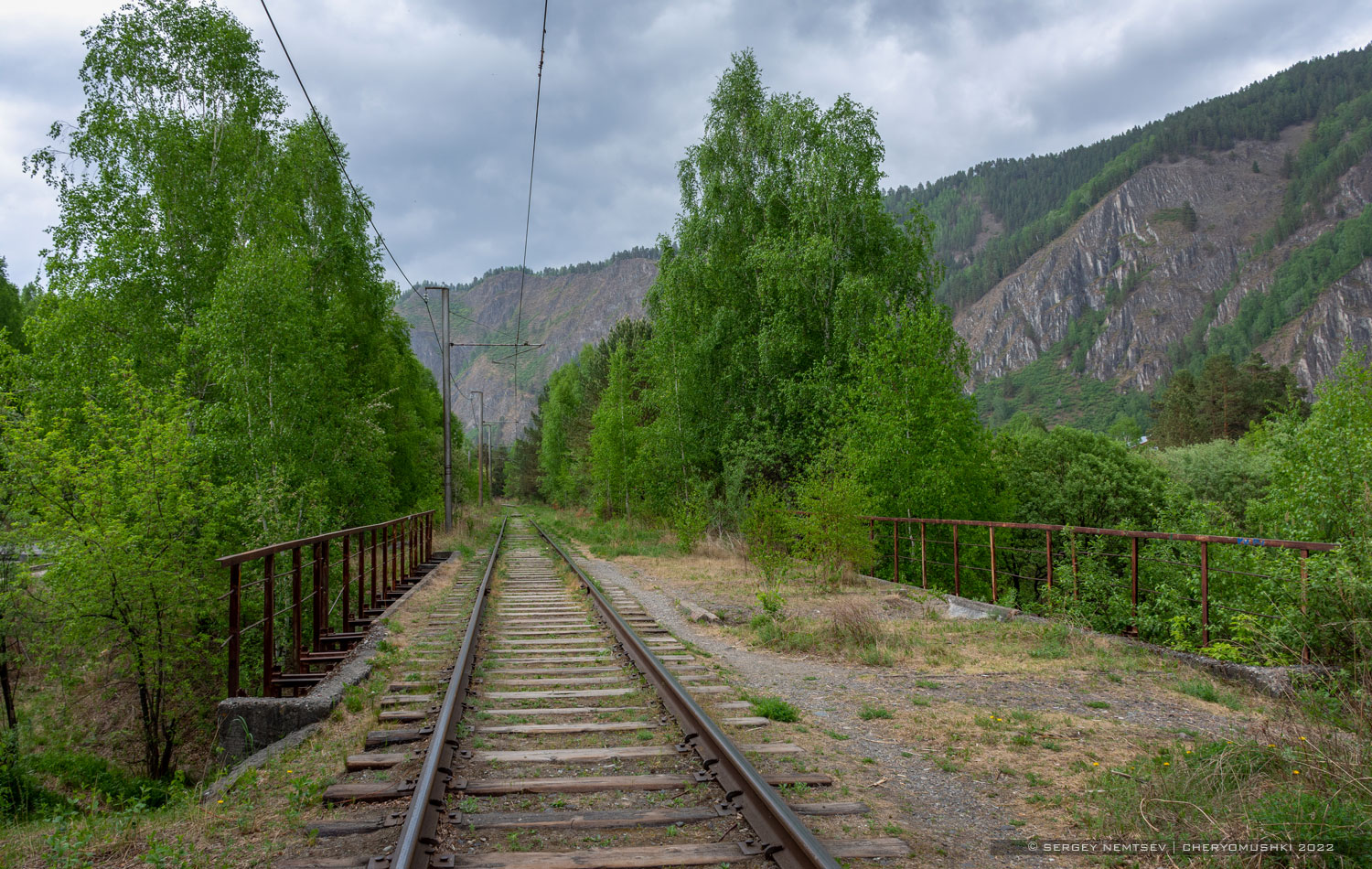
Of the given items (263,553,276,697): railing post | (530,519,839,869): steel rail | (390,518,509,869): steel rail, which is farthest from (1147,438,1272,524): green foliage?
(263,553,276,697): railing post

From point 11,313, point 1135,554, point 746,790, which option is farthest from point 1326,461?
point 11,313

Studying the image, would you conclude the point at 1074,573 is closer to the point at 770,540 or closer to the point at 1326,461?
the point at 1326,461

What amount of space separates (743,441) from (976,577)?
8043 mm

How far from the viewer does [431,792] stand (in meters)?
3.96

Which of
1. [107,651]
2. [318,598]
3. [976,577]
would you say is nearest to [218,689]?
[107,651]

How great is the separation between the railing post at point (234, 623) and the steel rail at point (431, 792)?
1695 millimetres

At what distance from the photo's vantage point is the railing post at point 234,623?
599cm

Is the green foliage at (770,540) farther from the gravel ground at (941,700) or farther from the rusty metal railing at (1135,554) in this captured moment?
the gravel ground at (941,700)

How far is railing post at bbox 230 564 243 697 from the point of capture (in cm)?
599

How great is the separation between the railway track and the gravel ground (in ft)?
1.30

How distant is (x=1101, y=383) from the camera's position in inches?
7156

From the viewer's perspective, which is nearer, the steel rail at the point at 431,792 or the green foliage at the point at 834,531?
the steel rail at the point at 431,792

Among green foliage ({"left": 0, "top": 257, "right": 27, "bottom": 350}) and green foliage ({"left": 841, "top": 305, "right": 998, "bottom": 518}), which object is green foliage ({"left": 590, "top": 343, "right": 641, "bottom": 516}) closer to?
green foliage ({"left": 841, "top": 305, "right": 998, "bottom": 518})

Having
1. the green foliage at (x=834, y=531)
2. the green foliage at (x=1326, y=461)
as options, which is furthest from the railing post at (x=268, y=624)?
the green foliage at (x=1326, y=461)
